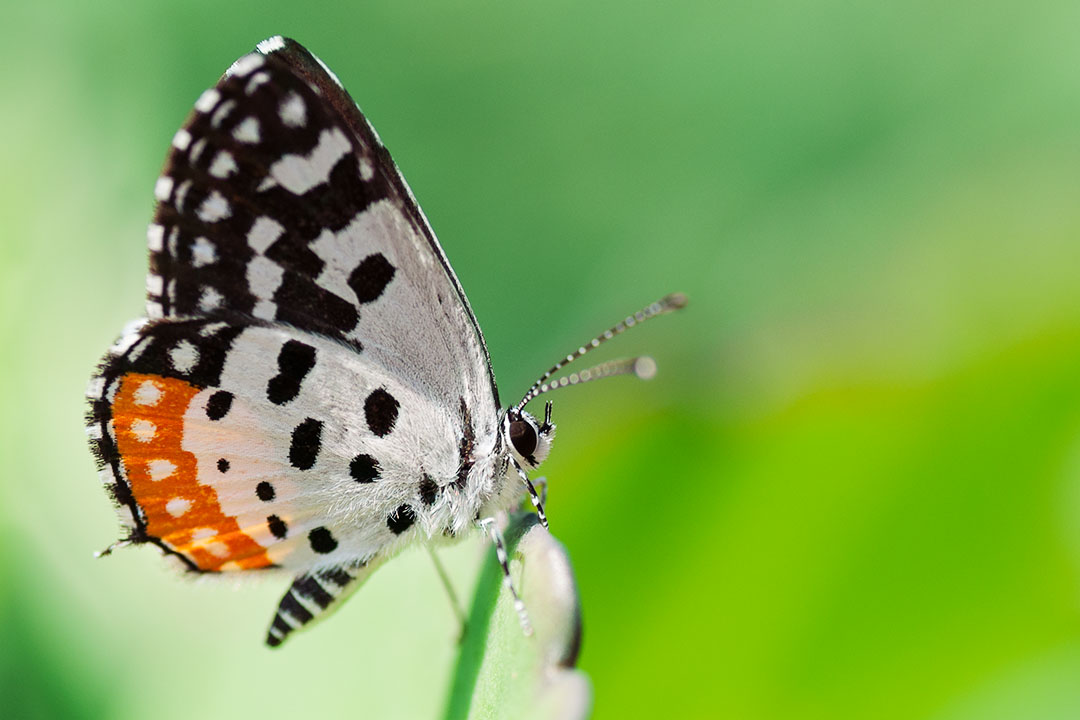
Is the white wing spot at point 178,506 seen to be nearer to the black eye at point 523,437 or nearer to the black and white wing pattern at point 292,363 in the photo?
the black and white wing pattern at point 292,363

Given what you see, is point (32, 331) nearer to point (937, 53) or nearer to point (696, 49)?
point (696, 49)

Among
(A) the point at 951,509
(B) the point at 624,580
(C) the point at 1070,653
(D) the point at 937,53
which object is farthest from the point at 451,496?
(D) the point at 937,53

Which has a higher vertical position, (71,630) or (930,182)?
(930,182)

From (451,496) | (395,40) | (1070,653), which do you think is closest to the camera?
(1070,653)

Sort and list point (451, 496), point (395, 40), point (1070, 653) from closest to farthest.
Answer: point (1070, 653)
point (451, 496)
point (395, 40)

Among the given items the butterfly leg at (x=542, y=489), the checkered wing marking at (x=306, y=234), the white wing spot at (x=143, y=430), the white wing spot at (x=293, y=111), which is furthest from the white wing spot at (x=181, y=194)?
the butterfly leg at (x=542, y=489)
